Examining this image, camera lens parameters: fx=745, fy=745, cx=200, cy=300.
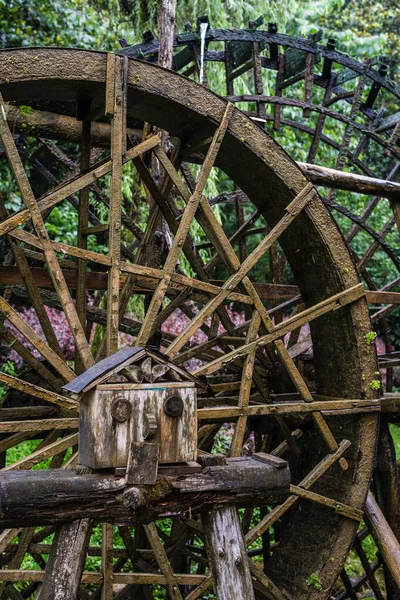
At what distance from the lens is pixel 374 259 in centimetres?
1550

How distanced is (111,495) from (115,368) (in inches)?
23.9

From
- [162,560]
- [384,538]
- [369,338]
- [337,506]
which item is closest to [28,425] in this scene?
[162,560]

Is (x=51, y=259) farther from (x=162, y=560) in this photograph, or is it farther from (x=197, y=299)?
(x=197, y=299)

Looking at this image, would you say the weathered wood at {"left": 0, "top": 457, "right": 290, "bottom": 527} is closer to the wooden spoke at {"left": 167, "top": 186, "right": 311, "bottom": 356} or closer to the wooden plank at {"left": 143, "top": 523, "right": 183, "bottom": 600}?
the wooden spoke at {"left": 167, "top": 186, "right": 311, "bottom": 356}

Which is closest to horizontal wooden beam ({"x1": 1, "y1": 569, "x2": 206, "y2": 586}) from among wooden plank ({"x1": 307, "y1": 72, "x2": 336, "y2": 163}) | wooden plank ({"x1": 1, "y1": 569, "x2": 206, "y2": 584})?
wooden plank ({"x1": 1, "y1": 569, "x2": 206, "y2": 584})

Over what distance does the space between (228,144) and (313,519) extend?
2898mm

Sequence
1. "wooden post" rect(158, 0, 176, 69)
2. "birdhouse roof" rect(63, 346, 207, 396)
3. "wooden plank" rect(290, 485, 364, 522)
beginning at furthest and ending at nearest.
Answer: "wooden post" rect(158, 0, 176, 69) → "wooden plank" rect(290, 485, 364, 522) → "birdhouse roof" rect(63, 346, 207, 396)

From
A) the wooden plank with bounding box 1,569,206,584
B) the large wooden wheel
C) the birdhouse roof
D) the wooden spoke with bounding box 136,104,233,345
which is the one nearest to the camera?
the birdhouse roof

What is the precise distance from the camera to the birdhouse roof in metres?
3.63

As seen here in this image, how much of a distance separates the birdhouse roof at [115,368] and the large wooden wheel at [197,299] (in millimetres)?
447

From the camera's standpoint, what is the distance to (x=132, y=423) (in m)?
3.69

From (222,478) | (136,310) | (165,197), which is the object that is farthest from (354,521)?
(136,310)

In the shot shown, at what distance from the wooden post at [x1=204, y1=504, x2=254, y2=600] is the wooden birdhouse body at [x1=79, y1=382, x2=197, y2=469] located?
1.07 ft

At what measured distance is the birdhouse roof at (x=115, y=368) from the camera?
3.63 meters
